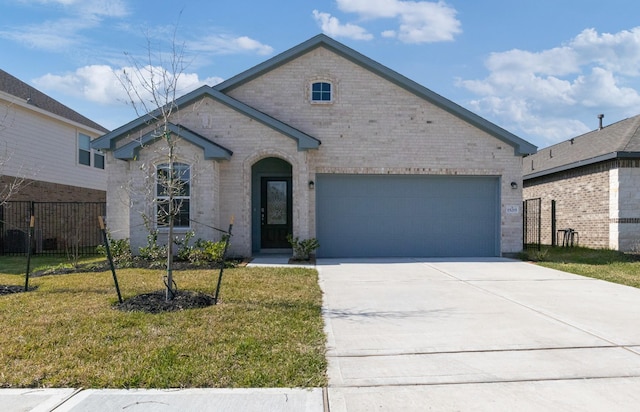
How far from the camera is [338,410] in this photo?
3.60m

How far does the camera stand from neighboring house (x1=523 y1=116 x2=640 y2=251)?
50.0 ft

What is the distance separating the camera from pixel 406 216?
14.5m

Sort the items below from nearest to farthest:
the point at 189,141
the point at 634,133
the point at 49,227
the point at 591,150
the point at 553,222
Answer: the point at 189,141, the point at 634,133, the point at 591,150, the point at 553,222, the point at 49,227

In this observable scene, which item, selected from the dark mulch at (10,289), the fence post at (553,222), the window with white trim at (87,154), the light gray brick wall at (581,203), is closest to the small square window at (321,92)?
the dark mulch at (10,289)

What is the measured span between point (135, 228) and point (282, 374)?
983 centimetres

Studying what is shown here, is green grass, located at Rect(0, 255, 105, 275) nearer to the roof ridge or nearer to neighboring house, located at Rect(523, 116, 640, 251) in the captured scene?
neighboring house, located at Rect(523, 116, 640, 251)

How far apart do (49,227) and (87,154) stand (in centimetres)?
475

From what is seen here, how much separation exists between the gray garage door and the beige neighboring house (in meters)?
11.2

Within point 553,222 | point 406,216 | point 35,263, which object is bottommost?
point 35,263

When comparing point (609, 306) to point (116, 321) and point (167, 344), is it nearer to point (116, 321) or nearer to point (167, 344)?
point (167, 344)

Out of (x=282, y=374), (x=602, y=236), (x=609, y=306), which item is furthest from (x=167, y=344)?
(x=602, y=236)

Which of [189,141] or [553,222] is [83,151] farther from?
[553,222]

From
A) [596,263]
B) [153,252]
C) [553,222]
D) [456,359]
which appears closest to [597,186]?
[553,222]

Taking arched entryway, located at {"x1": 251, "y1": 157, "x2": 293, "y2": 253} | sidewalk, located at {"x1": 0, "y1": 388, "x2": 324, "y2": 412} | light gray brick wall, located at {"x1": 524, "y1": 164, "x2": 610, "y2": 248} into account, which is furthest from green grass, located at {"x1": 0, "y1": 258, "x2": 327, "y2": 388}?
light gray brick wall, located at {"x1": 524, "y1": 164, "x2": 610, "y2": 248}
